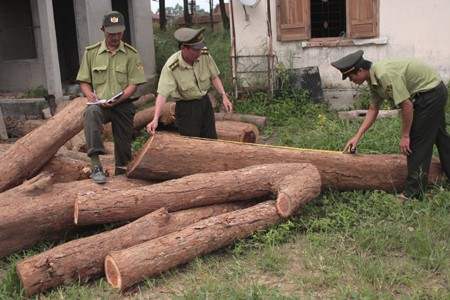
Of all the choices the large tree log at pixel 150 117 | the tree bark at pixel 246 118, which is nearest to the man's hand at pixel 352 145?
the large tree log at pixel 150 117

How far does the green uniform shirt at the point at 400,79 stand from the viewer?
4461 millimetres

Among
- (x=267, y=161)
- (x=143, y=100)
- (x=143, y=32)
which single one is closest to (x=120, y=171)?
(x=267, y=161)

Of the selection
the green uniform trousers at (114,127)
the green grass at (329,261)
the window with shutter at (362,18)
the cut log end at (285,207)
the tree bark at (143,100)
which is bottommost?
the green grass at (329,261)

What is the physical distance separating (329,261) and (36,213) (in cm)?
241

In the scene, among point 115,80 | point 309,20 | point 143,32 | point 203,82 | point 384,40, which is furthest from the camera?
point 143,32

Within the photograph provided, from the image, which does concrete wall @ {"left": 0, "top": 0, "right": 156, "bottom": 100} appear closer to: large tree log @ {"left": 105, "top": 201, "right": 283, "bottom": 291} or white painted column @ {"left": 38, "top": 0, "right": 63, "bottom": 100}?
white painted column @ {"left": 38, "top": 0, "right": 63, "bottom": 100}

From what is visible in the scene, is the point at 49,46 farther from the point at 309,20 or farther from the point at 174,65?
the point at 174,65

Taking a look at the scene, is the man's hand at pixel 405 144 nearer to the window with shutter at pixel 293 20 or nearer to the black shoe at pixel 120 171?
the black shoe at pixel 120 171

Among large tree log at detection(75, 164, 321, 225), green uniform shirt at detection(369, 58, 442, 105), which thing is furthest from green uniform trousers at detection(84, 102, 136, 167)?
green uniform shirt at detection(369, 58, 442, 105)

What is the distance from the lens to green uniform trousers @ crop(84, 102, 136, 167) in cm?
482

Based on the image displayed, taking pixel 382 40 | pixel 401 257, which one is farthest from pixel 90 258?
pixel 382 40

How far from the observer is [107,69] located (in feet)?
17.2

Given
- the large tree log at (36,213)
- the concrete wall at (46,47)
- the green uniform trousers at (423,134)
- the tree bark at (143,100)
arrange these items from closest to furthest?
the large tree log at (36,213), the green uniform trousers at (423,134), the concrete wall at (46,47), the tree bark at (143,100)

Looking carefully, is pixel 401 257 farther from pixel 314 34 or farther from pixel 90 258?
pixel 314 34
